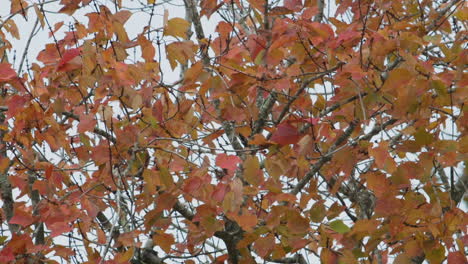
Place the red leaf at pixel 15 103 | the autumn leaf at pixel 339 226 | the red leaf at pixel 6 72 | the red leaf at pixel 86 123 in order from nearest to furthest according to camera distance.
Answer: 1. the autumn leaf at pixel 339 226
2. the red leaf at pixel 86 123
3. the red leaf at pixel 6 72
4. the red leaf at pixel 15 103

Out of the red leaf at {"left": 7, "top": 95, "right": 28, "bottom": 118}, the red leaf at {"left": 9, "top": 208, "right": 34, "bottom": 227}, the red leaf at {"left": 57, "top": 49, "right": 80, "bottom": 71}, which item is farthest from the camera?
the red leaf at {"left": 7, "top": 95, "right": 28, "bottom": 118}

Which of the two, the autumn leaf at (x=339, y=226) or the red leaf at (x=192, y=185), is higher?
the red leaf at (x=192, y=185)

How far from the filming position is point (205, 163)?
326 centimetres

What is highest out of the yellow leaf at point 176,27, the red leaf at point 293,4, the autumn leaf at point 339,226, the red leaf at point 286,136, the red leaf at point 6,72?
the red leaf at point 293,4

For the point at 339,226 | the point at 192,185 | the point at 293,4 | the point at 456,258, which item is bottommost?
the point at 456,258

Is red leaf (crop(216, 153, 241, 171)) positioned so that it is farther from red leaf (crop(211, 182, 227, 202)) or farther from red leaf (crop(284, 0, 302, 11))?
red leaf (crop(284, 0, 302, 11))

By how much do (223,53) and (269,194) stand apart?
860 mm

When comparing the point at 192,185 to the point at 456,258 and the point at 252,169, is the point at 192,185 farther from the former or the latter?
the point at 456,258

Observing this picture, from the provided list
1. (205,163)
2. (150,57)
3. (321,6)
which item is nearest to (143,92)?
(150,57)

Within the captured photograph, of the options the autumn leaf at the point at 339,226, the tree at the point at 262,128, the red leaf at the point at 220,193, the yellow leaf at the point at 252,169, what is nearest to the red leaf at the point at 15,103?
the tree at the point at 262,128

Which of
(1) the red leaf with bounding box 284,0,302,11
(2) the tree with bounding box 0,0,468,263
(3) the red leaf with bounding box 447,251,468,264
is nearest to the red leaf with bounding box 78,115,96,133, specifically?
(2) the tree with bounding box 0,0,468,263

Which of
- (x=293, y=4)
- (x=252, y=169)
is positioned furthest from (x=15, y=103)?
(x=293, y=4)

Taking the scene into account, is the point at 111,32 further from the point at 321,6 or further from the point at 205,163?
the point at 321,6

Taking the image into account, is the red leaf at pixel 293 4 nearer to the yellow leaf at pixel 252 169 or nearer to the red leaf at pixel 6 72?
the yellow leaf at pixel 252 169
